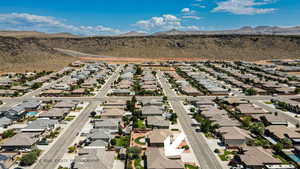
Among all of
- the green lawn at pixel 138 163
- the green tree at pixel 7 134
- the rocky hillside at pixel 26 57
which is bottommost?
the green lawn at pixel 138 163

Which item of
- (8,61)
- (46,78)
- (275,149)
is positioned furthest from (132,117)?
(8,61)

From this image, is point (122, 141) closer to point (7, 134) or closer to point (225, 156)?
point (225, 156)

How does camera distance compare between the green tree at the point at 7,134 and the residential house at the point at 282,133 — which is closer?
the residential house at the point at 282,133

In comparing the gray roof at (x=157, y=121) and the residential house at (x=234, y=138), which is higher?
the gray roof at (x=157, y=121)

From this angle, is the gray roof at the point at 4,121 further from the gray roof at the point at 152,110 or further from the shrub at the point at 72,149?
the gray roof at the point at 152,110

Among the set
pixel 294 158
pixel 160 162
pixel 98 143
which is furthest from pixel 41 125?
pixel 294 158

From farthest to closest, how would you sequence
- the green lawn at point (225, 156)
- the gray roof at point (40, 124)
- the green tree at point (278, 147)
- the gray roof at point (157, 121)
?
1. the gray roof at point (157, 121)
2. the gray roof at point (40, 124)
3. the green tree at point (278, 147)
4. the green lawn at point (225, 156)

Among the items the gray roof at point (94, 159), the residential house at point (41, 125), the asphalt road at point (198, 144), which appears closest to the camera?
the gray roof at point (94, 159)

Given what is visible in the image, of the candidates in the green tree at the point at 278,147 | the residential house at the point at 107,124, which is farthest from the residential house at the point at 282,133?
the residential house at the point at 107,124
